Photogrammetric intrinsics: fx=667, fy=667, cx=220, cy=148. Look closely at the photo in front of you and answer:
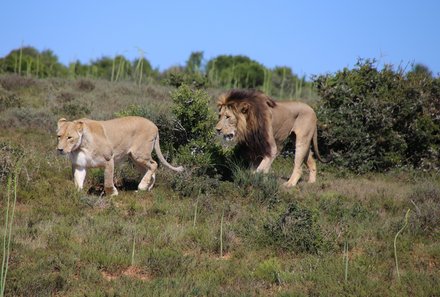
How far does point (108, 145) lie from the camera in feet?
37.0

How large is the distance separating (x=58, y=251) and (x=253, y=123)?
5.49 meters

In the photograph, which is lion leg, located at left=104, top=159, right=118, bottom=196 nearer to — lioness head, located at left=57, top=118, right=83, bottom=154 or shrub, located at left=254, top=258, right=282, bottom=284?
lioness head, located at left=57, top=118, right=83, bottom=154

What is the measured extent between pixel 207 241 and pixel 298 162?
501 centimetres

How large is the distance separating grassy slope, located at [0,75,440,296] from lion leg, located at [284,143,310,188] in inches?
17.3

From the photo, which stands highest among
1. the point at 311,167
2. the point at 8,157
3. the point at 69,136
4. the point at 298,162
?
the point at 69,136

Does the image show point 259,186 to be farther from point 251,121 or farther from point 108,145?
point 108,145

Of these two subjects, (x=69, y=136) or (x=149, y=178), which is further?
(x=149, y=178)

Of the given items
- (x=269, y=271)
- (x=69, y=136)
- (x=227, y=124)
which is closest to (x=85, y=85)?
(x=227, y=124)

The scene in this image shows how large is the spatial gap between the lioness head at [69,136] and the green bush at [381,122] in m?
6.97

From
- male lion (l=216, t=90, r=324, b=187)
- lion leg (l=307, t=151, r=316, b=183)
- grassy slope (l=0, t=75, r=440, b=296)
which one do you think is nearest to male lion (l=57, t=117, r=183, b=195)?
grassy slope (l=0, t=75, r=440, b=296)

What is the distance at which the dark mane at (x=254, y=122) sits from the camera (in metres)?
12.9

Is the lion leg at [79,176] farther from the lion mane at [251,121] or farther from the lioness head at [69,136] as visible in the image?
the lion mane at [251,121]

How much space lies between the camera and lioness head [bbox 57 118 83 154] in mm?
10641

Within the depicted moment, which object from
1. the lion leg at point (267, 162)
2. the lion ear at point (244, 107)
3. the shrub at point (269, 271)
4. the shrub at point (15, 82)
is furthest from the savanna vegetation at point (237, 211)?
the shrub at point (15, 82)
